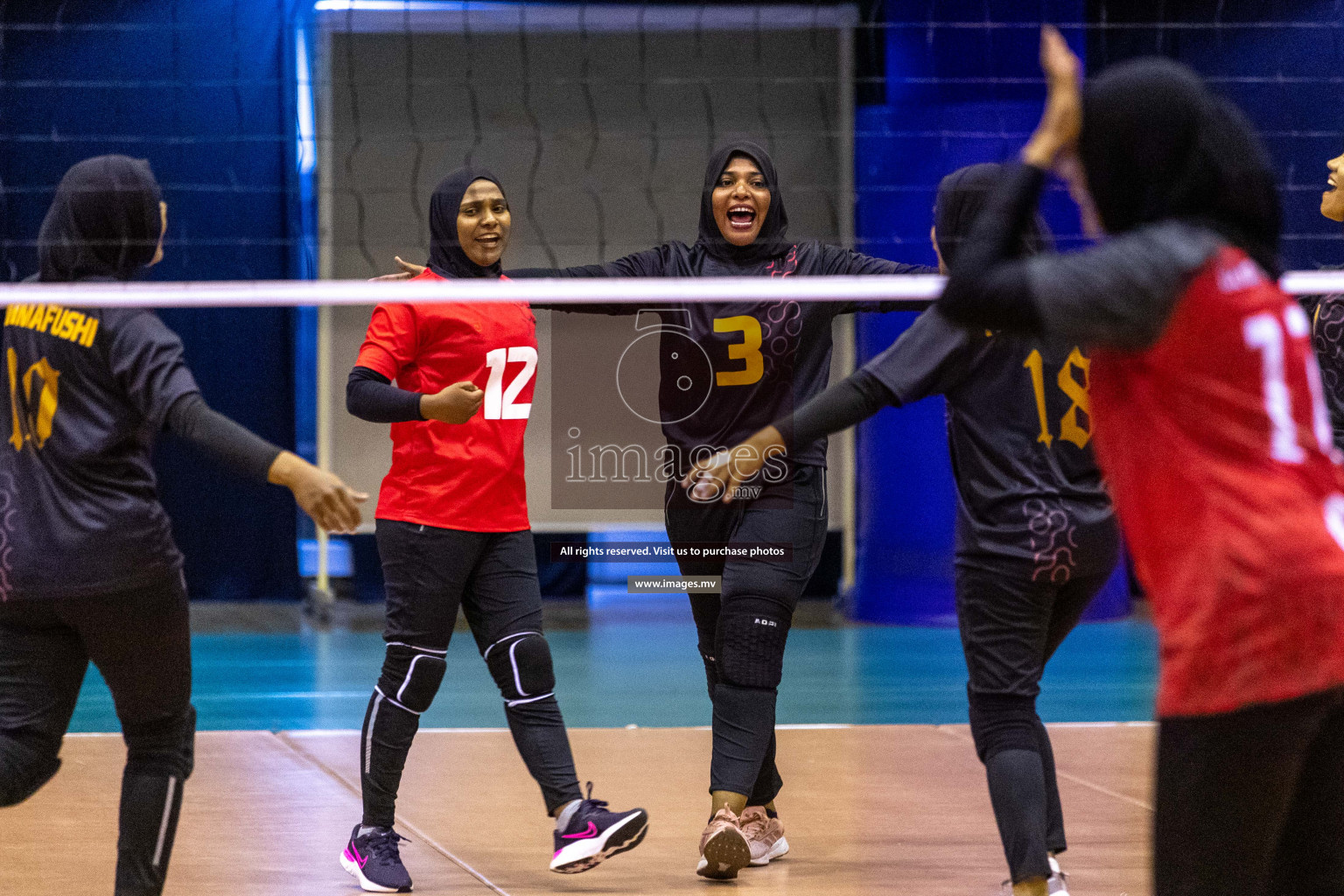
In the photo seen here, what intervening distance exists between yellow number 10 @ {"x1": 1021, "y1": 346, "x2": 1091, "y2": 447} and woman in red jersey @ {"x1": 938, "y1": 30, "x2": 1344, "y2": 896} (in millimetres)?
1253

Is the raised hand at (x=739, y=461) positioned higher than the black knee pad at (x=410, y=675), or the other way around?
the raised hand at (x=739, y=461)

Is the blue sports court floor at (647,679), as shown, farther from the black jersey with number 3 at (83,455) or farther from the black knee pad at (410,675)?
the black jersey with number 3 at (83,455)

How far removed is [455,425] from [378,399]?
263 mm

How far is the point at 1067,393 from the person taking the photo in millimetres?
3094

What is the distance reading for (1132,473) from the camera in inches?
71.2

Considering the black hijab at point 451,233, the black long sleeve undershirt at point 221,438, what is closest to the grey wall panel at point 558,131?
the black hijab at point 451,233

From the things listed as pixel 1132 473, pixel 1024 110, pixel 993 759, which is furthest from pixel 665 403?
pixel 1024 110

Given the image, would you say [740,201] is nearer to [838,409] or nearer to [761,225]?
[761,225]

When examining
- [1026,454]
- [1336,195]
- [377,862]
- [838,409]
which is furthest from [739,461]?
[1336,195]

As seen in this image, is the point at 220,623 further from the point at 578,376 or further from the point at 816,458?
the point at 816,458

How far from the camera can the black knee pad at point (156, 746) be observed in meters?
2.76

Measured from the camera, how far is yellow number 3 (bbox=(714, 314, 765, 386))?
3754 millimetres

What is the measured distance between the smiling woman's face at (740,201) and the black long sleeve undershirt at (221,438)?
5.56 ft

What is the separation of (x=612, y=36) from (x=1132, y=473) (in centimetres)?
788
